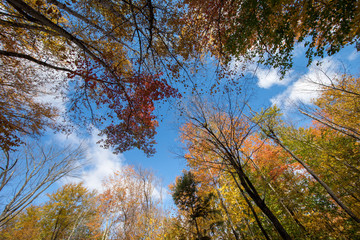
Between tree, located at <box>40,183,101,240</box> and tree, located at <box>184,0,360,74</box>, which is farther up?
tree, located at <box>40,183,101,240</box>

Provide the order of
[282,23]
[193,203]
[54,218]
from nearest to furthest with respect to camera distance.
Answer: [282,23]
[193,203]
[54,218]

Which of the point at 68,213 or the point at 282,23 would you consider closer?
the point at 282,23

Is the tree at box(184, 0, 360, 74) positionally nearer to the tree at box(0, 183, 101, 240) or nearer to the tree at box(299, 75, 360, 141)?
the tree at box(299, 75, 360, 141)

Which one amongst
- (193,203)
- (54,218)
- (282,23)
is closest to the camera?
(282,23)

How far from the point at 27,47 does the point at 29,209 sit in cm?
1737

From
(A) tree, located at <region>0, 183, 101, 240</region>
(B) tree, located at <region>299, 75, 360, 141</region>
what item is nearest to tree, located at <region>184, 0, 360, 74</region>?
(B) tree, located at <region>299, 75, 360, 141</region>

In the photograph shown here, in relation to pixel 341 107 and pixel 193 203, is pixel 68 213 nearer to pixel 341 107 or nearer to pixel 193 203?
pixel 193 203

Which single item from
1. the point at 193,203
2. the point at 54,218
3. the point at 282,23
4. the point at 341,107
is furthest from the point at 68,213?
the point at 341,107

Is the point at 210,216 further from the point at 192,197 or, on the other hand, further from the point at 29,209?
the point at 29,209

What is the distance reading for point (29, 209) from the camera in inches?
508

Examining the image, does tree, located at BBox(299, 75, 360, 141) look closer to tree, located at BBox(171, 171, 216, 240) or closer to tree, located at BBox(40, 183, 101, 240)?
tree, located at BBox(171, 171, 216, 240)

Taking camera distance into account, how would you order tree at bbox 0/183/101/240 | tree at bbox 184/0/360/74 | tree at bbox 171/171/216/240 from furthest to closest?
tree at bbox 0/183/101/240, tree at bbox 171/171/216/240, tree at bbox 184/0/360/74

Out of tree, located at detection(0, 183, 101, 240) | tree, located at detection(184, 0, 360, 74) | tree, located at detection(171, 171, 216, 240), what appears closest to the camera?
tree, located at detection(184, 0, 360, 74)

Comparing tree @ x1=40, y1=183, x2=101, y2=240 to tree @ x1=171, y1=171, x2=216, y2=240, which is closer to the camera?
tree @ x1=171, y1=171, x2=216, y2=240
